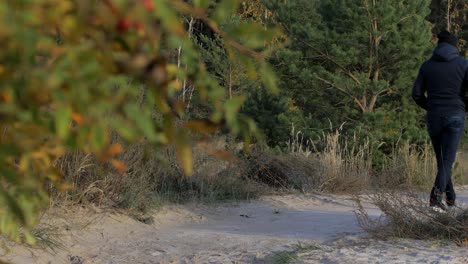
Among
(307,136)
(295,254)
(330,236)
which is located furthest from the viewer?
(307,136)

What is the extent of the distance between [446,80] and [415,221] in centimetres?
207

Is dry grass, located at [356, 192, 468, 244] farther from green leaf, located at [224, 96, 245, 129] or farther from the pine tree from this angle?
the pine tree

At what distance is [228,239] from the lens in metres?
6.34

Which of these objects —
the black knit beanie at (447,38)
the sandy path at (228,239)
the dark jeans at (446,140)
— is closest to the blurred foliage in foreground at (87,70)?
the sandy path at (228,239)

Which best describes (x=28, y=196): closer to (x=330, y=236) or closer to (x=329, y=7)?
(x=330, y=236)

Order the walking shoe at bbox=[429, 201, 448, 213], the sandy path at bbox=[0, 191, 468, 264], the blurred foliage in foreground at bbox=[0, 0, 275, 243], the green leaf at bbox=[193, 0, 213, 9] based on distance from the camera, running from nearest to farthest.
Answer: the blurred foliage in foreground at bbox=[0, 0, 275, 243] → the green leaf at bbox=[193, 0, 213, 9] → the sandy path at bbox=[0, 191, 468, 264] → the walking shoe at bbox=[429, 201, 448, 213]

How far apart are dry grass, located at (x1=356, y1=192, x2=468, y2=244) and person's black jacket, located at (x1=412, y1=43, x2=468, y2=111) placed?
1666mm

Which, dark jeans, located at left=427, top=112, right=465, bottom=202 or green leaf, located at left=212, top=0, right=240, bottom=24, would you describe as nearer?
green leaf, located at left=212, top=0, right=240, bottom=24

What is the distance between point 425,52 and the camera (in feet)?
45.2

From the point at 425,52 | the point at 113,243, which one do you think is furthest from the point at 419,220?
the point at 425,52

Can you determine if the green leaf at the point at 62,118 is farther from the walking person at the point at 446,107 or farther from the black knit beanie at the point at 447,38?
the black knit beanie at the point at 447,38

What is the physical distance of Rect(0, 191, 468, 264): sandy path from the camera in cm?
527

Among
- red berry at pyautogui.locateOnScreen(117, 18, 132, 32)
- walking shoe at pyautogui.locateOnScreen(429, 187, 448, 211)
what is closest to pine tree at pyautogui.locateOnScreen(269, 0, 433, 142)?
walking shoe at pyautogui.locateOnScreen(429, 187, 448, 211)

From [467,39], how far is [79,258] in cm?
2469
